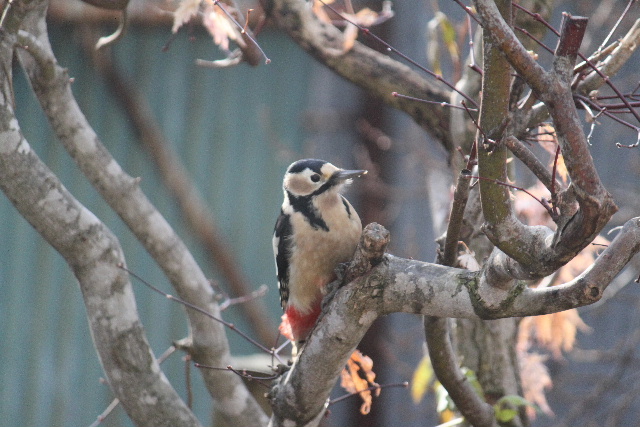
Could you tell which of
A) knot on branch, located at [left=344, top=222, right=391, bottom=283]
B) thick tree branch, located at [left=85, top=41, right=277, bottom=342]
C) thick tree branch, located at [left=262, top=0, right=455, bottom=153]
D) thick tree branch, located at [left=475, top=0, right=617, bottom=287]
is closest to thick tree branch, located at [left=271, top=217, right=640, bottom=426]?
knot on branch, located at [left=344, top=222, right=391, bottom=283]

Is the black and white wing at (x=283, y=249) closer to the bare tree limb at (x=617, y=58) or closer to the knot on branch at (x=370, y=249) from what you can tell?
the knot on branch at (x=370, y=249)

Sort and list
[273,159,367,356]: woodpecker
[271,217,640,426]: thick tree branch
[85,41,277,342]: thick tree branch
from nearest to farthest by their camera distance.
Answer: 1. [271,217,640,426]: thick tree branch
2. [273,159,367,356]: woodpecker
3. [85,41,277,342]: thick tree branch

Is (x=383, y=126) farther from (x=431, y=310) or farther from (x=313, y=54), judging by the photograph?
(x=431, y=310)

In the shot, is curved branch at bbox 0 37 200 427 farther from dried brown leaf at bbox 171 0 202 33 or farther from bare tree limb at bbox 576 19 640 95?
bare tree limb at bbox 576 19 640 95

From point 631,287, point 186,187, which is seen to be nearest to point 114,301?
point 186,187

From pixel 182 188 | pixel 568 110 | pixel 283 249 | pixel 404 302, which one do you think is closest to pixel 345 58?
pixel 283 249

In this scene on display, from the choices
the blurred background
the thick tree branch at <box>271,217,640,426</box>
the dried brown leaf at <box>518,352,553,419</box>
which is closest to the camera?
the thick tree branch at <box>271,217,640,426</box>

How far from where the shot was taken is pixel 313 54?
3.46m

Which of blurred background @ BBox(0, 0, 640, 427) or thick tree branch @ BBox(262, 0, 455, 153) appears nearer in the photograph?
thick tree branch @ BBox(262, 0, 455, 153)

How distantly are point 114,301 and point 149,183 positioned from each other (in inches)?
114

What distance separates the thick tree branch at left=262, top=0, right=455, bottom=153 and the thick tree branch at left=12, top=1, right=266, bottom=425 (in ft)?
3.43

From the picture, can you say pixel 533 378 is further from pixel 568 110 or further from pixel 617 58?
pixel 568 110

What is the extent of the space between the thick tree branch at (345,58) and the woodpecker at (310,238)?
65 centimetres

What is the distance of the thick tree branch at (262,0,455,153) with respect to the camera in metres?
3.32
